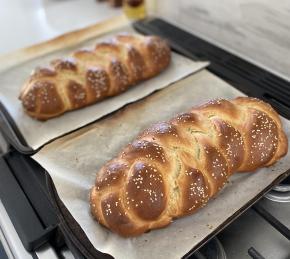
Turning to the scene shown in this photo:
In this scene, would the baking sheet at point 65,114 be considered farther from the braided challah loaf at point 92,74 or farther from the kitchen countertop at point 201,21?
the kitchen countertop at point 201,21

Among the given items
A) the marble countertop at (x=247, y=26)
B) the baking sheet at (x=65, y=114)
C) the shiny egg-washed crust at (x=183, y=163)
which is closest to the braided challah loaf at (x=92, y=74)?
the baking sheet at (x=65, y=114)

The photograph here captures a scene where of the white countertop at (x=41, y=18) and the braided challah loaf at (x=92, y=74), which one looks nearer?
the braided challah loaf at (x=92, y=74)

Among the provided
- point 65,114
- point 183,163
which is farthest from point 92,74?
point 183,163

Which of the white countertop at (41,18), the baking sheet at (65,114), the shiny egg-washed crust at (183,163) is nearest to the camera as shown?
the shiny egg-washed crust at (183,163)

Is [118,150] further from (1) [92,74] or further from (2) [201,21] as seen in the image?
(2) [201,21]

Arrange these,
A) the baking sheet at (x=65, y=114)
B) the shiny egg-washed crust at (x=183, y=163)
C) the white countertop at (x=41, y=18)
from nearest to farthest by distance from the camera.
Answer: the shiny egg-washed crust at (x=183, y=163) < the baking sheet at (x=65, y=114) < the white countertop at (x=41, y=18)

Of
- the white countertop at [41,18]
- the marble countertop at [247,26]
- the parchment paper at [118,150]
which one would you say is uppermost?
the marble countertop at [247,26]

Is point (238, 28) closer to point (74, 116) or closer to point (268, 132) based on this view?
point (268, 132)
